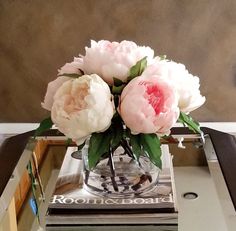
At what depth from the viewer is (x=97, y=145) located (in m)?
1.18

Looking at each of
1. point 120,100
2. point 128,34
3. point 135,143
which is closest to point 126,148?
point 135,143

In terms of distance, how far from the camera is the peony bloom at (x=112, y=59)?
116cm

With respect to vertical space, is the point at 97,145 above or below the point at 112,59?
below

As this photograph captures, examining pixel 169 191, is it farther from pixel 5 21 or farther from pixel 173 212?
pixel 5 21

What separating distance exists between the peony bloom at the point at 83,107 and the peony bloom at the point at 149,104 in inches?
1.8

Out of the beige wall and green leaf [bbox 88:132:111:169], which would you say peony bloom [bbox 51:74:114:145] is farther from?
the beige wall

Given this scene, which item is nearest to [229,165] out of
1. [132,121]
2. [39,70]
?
[132,121]

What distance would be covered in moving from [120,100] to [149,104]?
77 mm

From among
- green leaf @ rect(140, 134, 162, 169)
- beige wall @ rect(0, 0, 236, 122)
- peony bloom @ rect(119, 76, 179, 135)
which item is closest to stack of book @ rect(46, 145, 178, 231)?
green leaf @ rect(140, 134, 162, 169)

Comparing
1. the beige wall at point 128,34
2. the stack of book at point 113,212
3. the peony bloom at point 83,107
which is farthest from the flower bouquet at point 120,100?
the beige wall at point 128,34

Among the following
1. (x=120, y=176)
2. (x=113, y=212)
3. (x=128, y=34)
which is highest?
(x=128, y=34)

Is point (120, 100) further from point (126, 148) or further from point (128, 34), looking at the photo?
point (128, 34)

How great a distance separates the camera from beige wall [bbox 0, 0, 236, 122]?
6.66 ft

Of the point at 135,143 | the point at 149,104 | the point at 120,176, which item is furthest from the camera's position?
the point at 120,176
